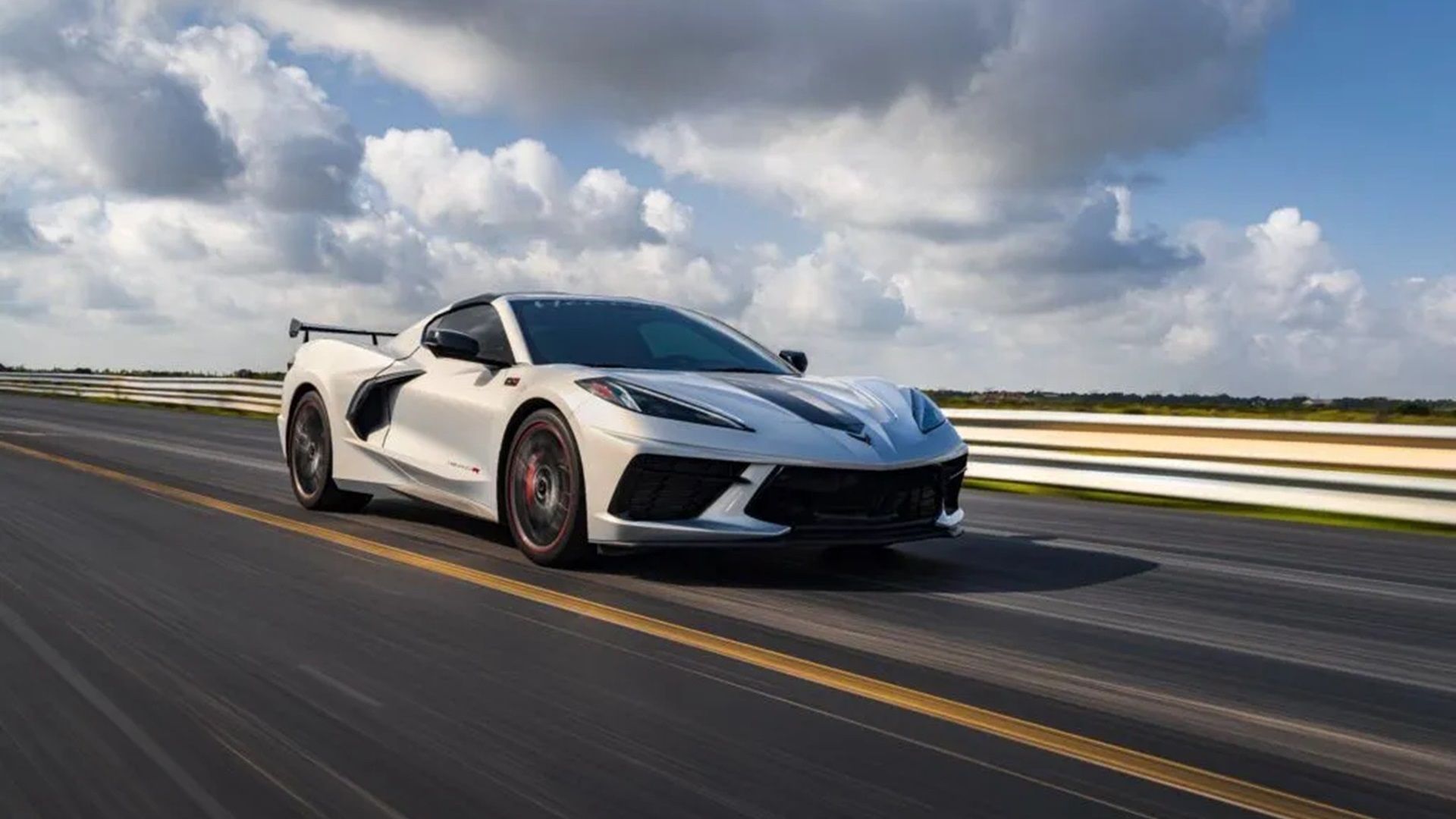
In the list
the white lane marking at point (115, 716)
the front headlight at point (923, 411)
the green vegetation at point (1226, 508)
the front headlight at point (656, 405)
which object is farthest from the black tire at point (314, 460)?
the green vegetation at point (1226, 508)

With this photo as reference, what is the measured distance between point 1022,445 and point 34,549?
8.70 metres

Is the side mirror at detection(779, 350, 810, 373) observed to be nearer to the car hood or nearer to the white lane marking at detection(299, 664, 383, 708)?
the car hood

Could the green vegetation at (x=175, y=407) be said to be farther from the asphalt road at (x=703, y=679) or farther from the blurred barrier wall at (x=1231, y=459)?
the asphalt road at (x=703, y=679)

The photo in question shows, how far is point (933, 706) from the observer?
3795mm

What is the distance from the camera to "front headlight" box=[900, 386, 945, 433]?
21.7 ft

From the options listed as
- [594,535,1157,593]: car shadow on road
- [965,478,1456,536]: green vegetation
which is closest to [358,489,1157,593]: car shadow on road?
[594,535,1157,593]: car shadow on road

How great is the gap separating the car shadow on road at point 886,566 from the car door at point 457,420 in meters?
0.35

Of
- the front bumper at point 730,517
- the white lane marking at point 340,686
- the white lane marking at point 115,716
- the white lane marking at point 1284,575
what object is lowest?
the white lane marking at point 115,716

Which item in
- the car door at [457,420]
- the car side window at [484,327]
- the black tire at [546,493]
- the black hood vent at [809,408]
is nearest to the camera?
the black hood vent at [809,408]

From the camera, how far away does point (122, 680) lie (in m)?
4.14

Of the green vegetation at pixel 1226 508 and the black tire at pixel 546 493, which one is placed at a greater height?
the black tire at pixel 546 493

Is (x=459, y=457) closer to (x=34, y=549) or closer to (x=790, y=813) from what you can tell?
(x=34, y=549)

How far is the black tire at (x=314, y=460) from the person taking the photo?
342 inches

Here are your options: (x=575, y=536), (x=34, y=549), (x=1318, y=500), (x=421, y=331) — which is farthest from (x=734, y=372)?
(x=1318, y=500)
